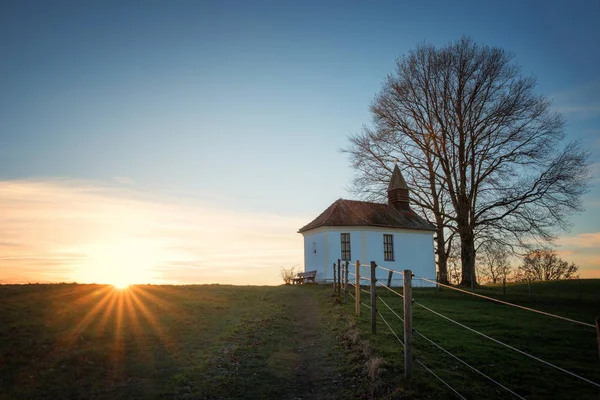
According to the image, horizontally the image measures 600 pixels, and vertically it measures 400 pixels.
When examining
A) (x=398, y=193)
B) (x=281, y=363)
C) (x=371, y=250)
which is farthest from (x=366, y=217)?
(x=281, y=363)

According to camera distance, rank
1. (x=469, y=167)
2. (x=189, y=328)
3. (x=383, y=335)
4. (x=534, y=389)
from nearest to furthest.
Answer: (x=534, y=389) < (x=383, y=335) < (x=189, y=328) < (x=469, y=167)

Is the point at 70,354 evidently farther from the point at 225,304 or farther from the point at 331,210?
the point at 331,210

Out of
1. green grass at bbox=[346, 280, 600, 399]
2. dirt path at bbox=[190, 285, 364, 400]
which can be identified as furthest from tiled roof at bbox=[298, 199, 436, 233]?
dirt path at bbox=[190, 285, 364, 400]

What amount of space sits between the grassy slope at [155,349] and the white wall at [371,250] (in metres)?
13.5

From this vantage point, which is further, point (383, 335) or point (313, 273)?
point (313, 273)

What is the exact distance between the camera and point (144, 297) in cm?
1781

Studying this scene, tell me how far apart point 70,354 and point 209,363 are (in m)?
3.27

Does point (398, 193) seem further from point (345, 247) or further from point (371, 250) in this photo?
point (345, 247)

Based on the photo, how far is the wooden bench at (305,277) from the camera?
101 ft

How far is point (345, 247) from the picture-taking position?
30.8 m

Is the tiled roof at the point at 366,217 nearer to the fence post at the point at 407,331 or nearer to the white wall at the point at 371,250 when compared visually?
the white wall at the point at 371,250

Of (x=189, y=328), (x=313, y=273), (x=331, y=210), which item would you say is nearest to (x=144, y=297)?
(x=189, y=328)

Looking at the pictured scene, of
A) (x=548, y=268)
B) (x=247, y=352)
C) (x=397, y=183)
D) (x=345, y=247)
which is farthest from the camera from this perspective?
(x=548, y=268)

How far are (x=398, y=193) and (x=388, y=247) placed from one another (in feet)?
18.2
